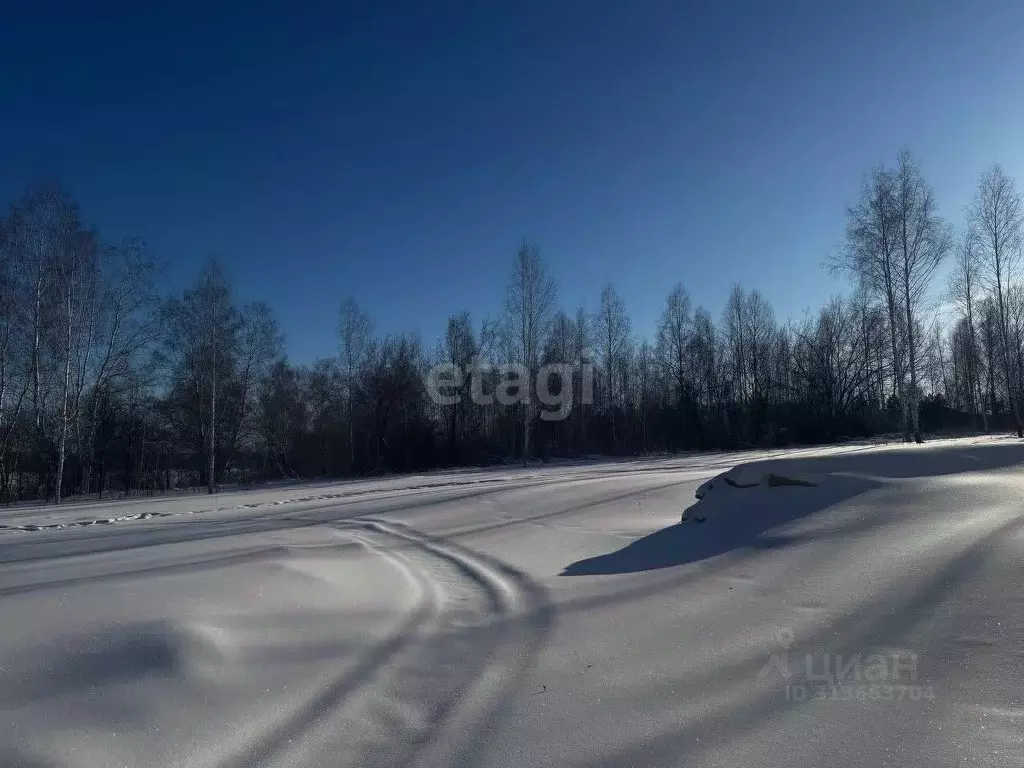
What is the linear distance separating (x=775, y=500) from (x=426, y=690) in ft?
15.2

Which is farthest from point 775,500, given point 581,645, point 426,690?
point 426,690

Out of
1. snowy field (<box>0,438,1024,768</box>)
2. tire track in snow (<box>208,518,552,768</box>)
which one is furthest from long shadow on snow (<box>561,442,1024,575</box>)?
tire track in snow (<box>208,518,552,768</box>)

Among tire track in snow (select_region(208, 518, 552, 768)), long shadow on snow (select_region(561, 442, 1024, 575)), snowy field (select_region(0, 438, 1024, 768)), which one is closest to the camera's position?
snowy field (select_region(0, 438, 1024, 768))

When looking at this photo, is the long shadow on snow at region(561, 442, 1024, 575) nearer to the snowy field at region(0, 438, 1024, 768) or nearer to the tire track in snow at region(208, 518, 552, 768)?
the snowy field at region(0, 438, 1024, 768)

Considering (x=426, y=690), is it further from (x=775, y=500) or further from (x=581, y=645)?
(x=775, y=500)

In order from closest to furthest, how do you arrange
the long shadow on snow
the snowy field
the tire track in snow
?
the snowy field, the tire track in snow, the long shadow on snow

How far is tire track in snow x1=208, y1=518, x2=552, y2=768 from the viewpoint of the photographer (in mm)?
2959

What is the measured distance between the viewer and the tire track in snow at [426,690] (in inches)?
116

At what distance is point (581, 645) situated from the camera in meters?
4.09

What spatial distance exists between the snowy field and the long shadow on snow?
0.04m

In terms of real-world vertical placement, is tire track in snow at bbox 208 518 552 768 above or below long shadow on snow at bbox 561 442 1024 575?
below

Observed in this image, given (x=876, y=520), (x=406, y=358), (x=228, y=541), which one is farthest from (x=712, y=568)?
(x=406, y=358)

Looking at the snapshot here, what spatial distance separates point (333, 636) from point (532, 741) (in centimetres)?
191

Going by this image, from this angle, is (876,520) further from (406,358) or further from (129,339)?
(406,358)
